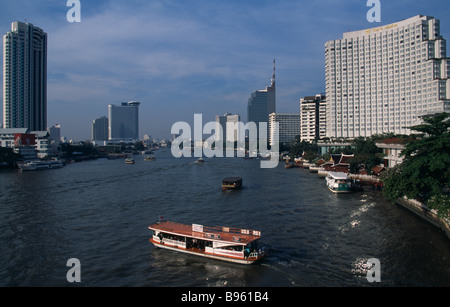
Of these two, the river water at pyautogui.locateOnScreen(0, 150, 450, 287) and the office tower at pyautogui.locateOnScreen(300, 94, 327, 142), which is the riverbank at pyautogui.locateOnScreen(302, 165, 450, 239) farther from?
the office tower at pyautogui.locateOnScreen(300, 94, 327, 142)

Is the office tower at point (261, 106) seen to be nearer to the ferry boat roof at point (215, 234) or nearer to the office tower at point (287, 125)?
the office tower at point (287, 125)

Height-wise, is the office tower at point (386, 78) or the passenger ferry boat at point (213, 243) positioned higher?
the office tower at point (386, 78)

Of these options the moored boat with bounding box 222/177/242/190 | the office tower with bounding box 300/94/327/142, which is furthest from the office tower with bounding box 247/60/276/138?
the moored boat with bounding box 222/177/242/190

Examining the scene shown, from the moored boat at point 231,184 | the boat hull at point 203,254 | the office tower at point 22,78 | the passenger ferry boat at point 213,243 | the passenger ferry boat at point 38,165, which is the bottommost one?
the boat hull at point 203,254

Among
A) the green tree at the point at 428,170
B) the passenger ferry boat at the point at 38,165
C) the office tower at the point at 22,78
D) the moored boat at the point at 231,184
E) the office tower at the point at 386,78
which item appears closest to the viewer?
the green tree at the point at 428,170

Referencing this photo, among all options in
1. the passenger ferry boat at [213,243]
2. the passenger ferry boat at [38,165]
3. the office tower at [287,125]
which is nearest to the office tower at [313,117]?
the office tower at [287,125]

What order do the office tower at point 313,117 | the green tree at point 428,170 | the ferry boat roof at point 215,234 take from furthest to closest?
1. the office tower at point 313,117
2. the green tree at point 428,170
3. the ferry boat roof at point 215,234

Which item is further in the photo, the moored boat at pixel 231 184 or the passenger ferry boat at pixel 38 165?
the passenger ferry boat at pixel 38 165

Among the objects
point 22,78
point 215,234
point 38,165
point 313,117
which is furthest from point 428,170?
point 22,78
